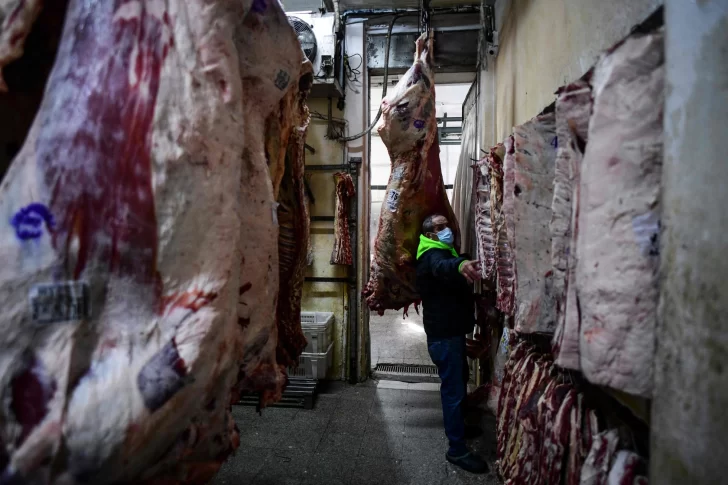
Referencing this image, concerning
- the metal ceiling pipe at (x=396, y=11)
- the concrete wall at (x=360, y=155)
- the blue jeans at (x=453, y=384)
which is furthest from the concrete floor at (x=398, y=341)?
the metal ceiling pipe at (x=396, y=11)

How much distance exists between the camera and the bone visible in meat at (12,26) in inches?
34.3

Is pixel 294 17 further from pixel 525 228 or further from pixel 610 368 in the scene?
pixel 610 368

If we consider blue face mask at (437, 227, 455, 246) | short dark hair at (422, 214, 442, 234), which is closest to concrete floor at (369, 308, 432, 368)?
short dark hair at (422, 214, 442, 234)

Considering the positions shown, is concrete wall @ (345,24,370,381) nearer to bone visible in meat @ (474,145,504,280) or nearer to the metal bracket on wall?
the metal bracket on wall

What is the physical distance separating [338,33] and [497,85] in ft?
5.20

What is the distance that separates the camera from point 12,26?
34.4 inches

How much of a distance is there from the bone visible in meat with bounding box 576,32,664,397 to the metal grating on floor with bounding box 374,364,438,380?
367 cm

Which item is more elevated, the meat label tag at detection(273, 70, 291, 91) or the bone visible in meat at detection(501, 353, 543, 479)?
the meat label tag at detection(273, 70, 291, 91)

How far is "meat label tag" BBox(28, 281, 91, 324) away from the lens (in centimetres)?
84

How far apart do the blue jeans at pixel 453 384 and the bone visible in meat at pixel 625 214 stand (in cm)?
209

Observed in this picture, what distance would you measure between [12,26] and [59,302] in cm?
57

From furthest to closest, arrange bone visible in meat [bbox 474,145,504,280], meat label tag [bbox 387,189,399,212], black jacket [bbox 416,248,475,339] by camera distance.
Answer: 1. meat label tag [bbox 387,189,399,212]
2. black jacket [bbox 416,248,475,339]
3. bone visible in meat [bbox 474,145,504,280]

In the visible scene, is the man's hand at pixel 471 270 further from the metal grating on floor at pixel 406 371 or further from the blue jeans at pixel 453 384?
the metal grating on floor at pixel 406 371

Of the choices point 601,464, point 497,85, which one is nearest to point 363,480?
point 601,464
